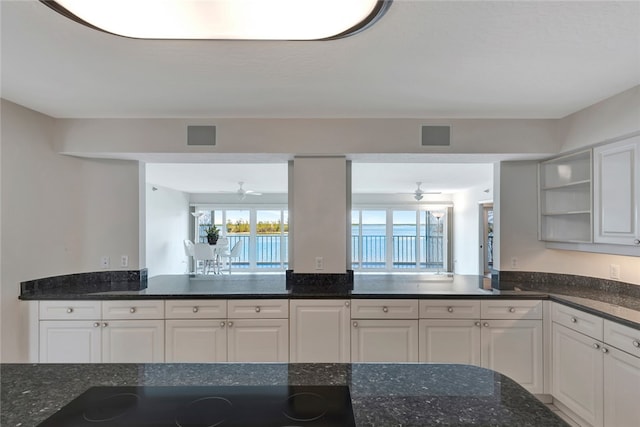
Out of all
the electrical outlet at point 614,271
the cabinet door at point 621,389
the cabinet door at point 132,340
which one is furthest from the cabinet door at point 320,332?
the electrical outlet at point 614,271

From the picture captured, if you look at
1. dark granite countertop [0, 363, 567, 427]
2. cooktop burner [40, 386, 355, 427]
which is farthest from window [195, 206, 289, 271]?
cooktop burner [40, 386, 355, 427]

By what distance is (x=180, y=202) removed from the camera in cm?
823

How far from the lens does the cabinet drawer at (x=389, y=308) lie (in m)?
2.60

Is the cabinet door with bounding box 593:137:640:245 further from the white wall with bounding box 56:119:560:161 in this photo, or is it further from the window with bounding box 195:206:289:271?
the window with bounding box 195:206:289:271

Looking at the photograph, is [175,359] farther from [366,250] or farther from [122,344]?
[366,250]

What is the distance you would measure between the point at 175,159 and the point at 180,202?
5.60m

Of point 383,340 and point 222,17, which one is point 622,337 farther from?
point 222,17

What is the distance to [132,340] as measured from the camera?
2.58 metres

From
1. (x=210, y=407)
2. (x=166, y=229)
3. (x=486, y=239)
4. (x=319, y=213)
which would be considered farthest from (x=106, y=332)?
(x=486, y=239)

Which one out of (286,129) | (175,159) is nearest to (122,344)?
(175,159)

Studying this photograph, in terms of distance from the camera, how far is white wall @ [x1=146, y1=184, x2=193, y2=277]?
6.64m

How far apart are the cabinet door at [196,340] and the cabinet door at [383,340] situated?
107 cm

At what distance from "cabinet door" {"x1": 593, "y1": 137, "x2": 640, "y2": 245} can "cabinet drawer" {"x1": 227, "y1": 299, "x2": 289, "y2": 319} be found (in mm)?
2490

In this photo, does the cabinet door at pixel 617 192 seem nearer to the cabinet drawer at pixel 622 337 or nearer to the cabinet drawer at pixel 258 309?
the cabinet drawer at pixel 622 337
